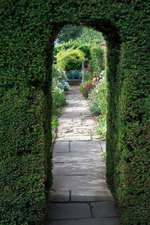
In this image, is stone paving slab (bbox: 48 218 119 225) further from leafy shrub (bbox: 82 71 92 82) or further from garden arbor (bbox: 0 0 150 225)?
leafy shrub (bbox: 82 71 92 82)

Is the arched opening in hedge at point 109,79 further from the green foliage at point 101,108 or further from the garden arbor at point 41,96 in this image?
the green foliage at point 101,108

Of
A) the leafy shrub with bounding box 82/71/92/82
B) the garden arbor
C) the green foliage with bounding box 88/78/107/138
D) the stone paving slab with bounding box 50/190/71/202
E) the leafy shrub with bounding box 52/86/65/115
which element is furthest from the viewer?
the leafy shrub with bounding box 82/71/92/82

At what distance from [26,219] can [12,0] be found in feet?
6.58

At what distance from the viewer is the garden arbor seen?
4.86 metres

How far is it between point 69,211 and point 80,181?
51.3 inches

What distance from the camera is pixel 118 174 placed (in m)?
5.48

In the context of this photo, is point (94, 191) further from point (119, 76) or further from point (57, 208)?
point (119, 76)

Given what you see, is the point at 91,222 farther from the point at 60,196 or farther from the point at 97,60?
the point at 97,60

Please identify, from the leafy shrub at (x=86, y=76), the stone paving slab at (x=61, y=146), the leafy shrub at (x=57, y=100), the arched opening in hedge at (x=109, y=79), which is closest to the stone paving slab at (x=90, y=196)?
the arched opening in hedge at (x=109, y=79)

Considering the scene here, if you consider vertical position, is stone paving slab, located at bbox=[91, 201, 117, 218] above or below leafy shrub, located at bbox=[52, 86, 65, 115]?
below

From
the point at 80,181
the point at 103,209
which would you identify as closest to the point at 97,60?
the point at 80,181

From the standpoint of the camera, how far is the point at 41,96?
197 inches

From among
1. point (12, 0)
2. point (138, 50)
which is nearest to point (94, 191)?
point (138, 50)

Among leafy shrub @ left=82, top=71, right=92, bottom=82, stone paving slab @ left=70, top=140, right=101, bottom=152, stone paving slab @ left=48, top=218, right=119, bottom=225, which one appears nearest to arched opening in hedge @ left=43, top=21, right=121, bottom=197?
stone paving slab @ left=48, top=218, right=119, bottom=225
